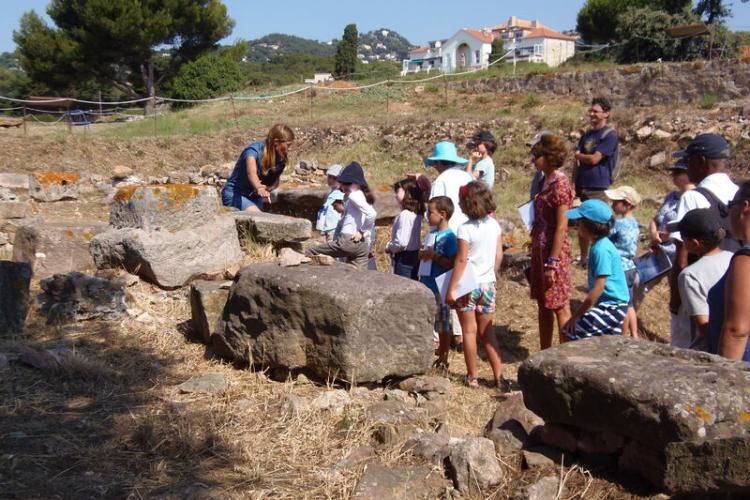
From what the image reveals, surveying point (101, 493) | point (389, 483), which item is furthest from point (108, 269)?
point (389, 483)

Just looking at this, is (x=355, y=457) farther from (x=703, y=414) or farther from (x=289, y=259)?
(x=289, y=259)

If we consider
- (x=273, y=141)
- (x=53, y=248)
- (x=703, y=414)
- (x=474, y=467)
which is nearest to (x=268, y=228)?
(x=273, y=141)

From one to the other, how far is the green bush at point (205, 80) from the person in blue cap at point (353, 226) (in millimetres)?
26322

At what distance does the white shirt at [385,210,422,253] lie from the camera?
546 cm

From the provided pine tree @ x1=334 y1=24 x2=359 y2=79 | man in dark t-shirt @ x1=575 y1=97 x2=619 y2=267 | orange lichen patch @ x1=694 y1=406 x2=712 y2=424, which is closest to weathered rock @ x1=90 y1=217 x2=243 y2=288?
man in dark t-shirt @ x1=575 y1=97 x2=619 y2=267

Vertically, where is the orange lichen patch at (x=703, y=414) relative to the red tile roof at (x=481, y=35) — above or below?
below

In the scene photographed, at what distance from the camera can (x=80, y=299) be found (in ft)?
17.1

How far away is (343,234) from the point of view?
5.98 metres

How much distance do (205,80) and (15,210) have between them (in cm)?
2467

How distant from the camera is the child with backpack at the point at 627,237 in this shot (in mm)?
5359

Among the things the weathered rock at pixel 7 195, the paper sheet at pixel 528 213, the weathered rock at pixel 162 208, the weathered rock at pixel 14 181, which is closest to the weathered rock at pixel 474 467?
the paper sheet at pixel 528 213

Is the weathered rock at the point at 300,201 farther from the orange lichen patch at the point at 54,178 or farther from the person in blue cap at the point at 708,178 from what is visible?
the person in blue cap at the point at 708,178

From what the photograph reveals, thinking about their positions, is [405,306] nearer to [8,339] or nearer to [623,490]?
[623,490]

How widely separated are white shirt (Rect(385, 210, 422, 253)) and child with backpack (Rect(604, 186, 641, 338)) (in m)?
1.50
